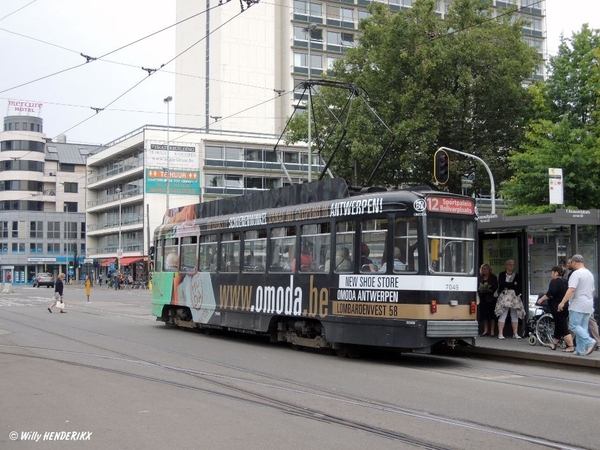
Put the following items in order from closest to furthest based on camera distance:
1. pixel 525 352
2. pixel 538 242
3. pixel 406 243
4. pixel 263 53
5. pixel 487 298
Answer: pixel 406 243
pixel 525 352
pixel 487 298
pixel 538 242
pixel 263 53

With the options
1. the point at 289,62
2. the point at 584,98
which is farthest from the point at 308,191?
the point at 289,62

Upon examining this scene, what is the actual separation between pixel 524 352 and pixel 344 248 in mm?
3821

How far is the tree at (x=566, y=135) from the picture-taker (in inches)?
1182

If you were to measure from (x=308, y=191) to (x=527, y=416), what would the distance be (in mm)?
7943

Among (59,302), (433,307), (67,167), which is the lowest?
(59,302)

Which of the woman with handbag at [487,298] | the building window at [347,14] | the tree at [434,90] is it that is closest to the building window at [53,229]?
the building window at [347,14]

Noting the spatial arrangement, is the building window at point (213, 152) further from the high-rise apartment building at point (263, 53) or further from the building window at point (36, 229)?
the building window at point (36, 229)

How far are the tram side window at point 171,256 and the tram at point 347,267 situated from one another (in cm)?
262

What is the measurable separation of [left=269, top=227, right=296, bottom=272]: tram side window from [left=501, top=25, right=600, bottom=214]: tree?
16637 mm

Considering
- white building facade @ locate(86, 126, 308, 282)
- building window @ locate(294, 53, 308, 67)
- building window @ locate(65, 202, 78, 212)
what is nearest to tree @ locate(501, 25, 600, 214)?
white building facade @ locate(86, 126, 308, 282)

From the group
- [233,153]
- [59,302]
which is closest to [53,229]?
[233,153]

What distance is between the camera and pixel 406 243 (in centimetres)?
1307

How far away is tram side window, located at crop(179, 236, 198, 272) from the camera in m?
19.6

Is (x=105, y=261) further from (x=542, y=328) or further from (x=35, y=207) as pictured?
(x=542, y=328)
